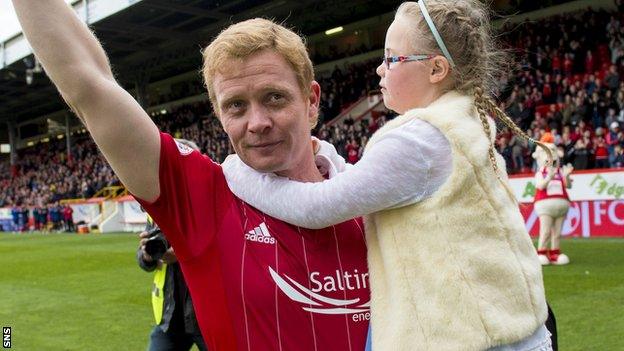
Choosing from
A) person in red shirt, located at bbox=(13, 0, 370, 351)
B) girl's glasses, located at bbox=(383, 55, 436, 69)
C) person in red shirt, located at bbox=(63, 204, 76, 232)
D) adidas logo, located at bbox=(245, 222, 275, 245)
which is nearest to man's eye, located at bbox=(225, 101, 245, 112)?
person in red shirt, located at bbox=(13, 0, 370, 351)

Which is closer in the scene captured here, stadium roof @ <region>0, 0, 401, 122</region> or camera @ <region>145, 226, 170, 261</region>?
camera @ <region>145, 226, 170, 261</region>

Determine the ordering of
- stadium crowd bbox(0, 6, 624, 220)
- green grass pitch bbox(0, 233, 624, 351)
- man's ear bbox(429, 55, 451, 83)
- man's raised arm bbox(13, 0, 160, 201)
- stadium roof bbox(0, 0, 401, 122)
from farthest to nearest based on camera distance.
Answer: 1. stadium roof bbox(0, 0, 401, 122)
2. stadium crowd bbox(0, 6, 624, 220)
3. green grass pitch bbox(0, 233, 624, 351)
4. man's ear bbox(429, 55, 451, 83)
5. man's raised arm bbox(13, 0, 160, 201)

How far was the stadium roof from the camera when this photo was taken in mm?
23781

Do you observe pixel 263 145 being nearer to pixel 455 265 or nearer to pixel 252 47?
pixel 252 47

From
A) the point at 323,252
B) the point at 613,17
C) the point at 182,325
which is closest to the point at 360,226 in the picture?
the point at 323,252

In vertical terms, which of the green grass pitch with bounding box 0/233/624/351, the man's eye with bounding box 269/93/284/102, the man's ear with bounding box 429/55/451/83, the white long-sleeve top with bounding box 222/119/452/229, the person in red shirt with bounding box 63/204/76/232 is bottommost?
the person in red shirt with bounding box 63/204/76/232

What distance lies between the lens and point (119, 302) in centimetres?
859

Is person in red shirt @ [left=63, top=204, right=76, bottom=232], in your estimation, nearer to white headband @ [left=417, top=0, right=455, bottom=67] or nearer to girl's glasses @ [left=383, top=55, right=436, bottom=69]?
girl's glasses @ [left=383, top=55, right=436, bottom=69]

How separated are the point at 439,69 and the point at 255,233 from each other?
0.68 meters

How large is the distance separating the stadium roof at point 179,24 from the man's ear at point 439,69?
19874 millimetres

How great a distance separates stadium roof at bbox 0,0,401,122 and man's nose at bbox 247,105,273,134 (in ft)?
65.8

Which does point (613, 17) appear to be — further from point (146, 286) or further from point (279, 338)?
point (279, 338)

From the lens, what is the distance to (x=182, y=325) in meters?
3.76

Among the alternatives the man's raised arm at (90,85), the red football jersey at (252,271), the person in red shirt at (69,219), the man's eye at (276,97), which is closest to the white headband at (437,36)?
the man's eye at (276,97)
